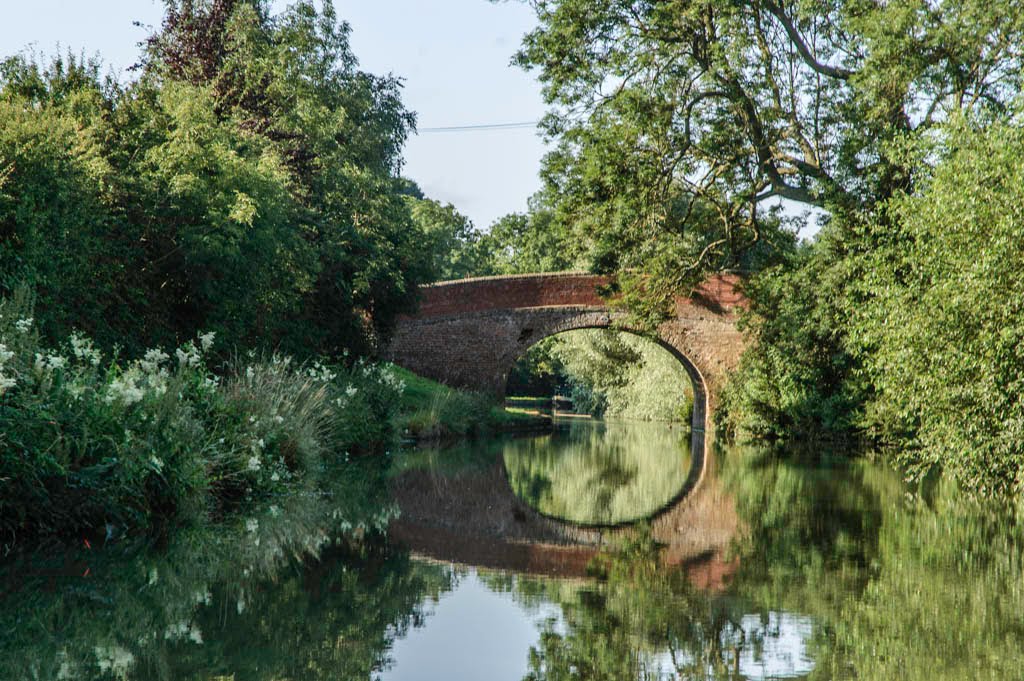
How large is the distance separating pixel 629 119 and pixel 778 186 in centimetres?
346

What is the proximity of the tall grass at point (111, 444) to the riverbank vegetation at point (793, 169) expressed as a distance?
7100 millimetres

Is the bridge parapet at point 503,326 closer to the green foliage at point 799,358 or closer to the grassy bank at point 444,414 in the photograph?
the grassy bank at point 444,414

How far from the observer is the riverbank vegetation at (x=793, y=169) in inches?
537

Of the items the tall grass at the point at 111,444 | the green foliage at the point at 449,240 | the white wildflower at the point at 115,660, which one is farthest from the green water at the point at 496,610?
the green foliage at the point at 449,240

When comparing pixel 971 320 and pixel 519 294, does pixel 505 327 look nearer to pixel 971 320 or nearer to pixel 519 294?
pixel 519 294

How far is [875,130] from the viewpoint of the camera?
1869 centimetres

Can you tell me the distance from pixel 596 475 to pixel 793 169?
29.8 feet

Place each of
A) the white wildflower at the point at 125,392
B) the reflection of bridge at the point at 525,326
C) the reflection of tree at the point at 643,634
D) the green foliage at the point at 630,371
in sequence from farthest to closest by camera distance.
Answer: the green foliage at the point at 630,371
the reflection of bridge at the point at 525,326
the white wildflower at the point at 125,392
the reflection of tree at the point at 643,634

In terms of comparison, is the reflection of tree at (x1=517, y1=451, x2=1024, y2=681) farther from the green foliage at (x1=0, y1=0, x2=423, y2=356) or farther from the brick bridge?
the brick bridge

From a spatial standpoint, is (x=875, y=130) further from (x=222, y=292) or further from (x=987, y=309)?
(x=222, y=292)

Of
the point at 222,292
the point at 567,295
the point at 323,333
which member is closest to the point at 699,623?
the point at 222,292

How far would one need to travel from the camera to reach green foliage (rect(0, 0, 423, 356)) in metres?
10.6

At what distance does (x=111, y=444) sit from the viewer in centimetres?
713

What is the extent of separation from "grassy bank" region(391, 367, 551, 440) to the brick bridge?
782mm
